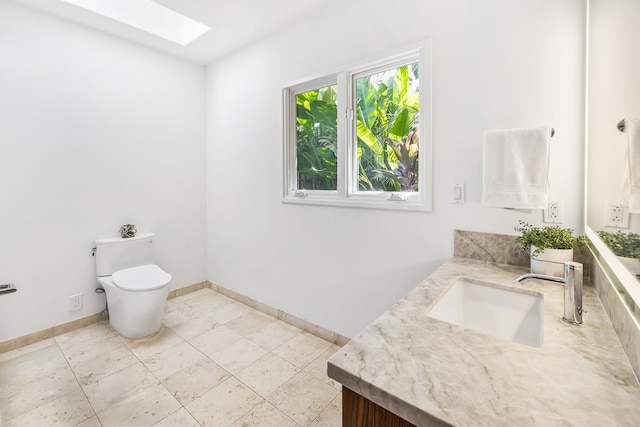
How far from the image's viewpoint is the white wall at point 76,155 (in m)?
2.11

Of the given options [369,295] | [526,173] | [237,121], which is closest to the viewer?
[526,173]

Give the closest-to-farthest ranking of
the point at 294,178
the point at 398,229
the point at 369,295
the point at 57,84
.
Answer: the point at 398,229 < the point at 369,295 < the point at 57,84 < the point at 294,178

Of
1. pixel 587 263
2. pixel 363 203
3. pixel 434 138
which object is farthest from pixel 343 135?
pixel 587 263

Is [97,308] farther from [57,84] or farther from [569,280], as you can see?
[569,280]

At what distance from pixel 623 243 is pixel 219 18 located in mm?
2682

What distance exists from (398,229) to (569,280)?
0.96m

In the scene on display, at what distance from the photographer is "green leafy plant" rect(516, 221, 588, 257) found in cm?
126

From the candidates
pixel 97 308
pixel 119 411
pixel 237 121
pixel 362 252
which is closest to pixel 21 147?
pixel 97 308

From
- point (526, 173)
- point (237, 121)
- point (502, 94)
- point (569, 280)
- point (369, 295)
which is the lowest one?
point (369, 295)

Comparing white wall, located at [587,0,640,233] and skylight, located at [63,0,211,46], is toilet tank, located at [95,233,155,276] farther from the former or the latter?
white wall, located at [587,0,640,233]

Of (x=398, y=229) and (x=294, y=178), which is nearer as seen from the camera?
(x=398, y=229)

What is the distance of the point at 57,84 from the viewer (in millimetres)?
2260

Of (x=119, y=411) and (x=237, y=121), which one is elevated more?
(x=237, y=121)

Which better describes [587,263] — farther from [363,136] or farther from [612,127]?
[363,136]
